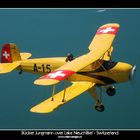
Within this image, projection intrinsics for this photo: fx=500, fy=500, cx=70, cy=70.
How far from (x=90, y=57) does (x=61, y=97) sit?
3.97 feet

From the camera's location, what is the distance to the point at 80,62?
11.9 metres

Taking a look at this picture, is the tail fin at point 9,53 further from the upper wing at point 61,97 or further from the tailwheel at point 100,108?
the tailwheel at point 100,108

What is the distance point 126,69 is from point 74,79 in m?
1.49

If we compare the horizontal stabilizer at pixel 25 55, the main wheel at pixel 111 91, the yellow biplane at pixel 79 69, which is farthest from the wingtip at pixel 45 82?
the horizontal stabilizer at pixel 25 55

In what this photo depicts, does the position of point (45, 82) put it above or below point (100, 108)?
above

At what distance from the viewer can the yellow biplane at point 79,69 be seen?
11.5m

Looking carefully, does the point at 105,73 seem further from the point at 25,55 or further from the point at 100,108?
the point at 25,55

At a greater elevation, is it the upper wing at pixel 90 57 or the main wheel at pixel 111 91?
the upper wing at pixel 90 57

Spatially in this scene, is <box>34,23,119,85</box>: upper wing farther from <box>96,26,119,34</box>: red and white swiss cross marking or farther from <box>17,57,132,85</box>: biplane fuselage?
<box>17,57,132,85</box>: biplane fuselage

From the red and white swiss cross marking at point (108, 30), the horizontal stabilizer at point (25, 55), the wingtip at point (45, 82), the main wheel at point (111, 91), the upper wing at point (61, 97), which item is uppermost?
the red and white swiss cross marking at point (108, 30)

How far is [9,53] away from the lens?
575 inches

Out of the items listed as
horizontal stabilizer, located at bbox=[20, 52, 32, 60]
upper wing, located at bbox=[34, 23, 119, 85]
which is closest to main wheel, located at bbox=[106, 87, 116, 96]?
upper wing, located at bbox=[34, 23, 119, 85]

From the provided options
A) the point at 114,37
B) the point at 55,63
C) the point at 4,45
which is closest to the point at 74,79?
the point at 55,63

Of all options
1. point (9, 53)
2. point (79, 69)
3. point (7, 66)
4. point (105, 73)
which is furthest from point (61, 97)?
point (9, 53)
